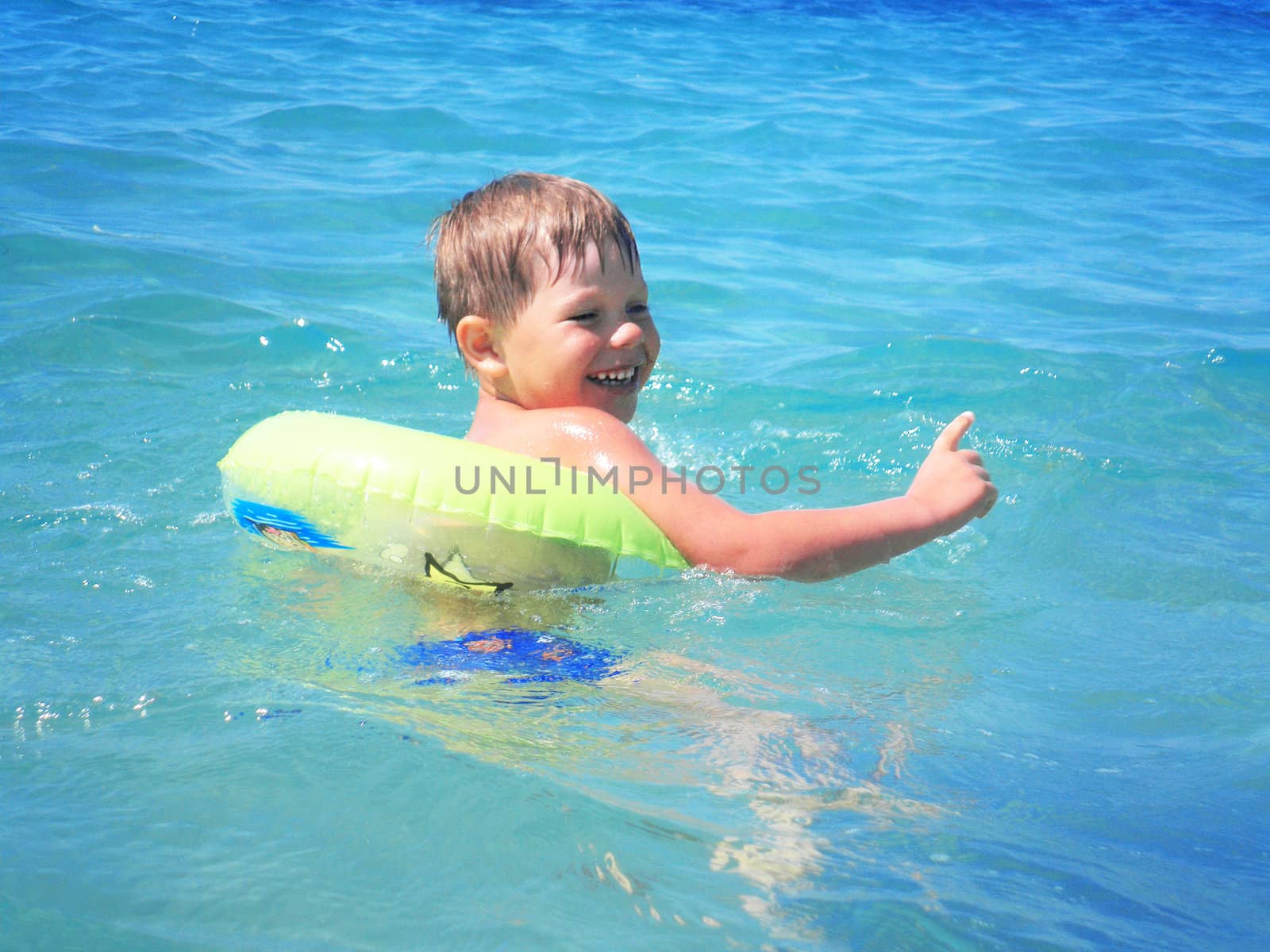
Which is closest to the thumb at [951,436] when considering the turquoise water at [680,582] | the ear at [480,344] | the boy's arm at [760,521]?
the boy's arm at [760,521]

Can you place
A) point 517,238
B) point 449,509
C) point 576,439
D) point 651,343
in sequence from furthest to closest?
point 651,343 → point 517,238 → point 576,439 → point 449,509

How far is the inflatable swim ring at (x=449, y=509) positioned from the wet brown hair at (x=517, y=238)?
43cm

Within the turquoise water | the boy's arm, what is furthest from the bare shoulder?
the turquoise water

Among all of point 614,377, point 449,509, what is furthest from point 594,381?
point 449,509

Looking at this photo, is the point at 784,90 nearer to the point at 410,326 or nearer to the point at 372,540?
the point at 410,326

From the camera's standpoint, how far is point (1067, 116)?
11422mm

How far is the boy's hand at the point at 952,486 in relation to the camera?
127 inches

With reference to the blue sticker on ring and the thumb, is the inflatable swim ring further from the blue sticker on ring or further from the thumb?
the thumb

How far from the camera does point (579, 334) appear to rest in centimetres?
324

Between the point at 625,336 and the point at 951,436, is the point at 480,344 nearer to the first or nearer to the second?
the point at 625,336

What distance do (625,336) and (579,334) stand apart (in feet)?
0.39

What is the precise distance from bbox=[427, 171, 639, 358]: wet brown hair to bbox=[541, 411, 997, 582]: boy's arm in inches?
15.7

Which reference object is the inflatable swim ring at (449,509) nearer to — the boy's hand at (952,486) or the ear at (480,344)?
the ear at (480,344)

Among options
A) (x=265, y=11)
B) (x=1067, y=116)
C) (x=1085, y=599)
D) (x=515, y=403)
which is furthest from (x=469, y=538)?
(x=265, y=11)
